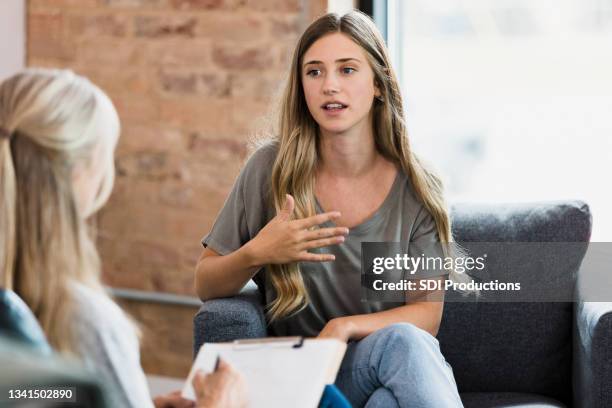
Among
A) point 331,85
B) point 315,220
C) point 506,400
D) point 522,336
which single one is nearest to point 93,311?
point 315,220

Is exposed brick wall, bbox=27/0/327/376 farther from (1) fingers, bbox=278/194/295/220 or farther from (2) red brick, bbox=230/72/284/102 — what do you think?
(1) fingers, bbox=278/194/295/220

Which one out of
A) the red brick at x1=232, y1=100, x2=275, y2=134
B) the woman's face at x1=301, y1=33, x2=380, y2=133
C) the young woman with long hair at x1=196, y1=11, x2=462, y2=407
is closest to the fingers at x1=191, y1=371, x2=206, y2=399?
the young woman with long hair at x1=196, y1=11, x2=462, y2=407

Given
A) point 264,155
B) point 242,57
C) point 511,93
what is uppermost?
point 242,57

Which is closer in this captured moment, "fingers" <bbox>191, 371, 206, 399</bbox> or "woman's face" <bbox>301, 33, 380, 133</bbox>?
"fingers" <bbox>191, 371, 206, 399</bbox>

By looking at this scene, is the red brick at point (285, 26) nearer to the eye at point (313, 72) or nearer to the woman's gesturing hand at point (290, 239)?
the eye at point (313, 72)

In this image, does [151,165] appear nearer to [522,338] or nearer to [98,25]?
[98,25]

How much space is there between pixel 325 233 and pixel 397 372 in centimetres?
35

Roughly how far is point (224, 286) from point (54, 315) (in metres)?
1.13

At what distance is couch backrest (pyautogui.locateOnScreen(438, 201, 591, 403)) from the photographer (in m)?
2.87

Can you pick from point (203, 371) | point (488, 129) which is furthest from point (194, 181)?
point (203, 371)

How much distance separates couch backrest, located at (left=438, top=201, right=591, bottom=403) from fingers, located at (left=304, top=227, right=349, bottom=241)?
638mm

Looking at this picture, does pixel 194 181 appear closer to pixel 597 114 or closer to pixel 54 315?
pixel 597 114

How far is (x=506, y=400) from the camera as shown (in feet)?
9.00

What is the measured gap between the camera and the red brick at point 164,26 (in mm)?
3729
